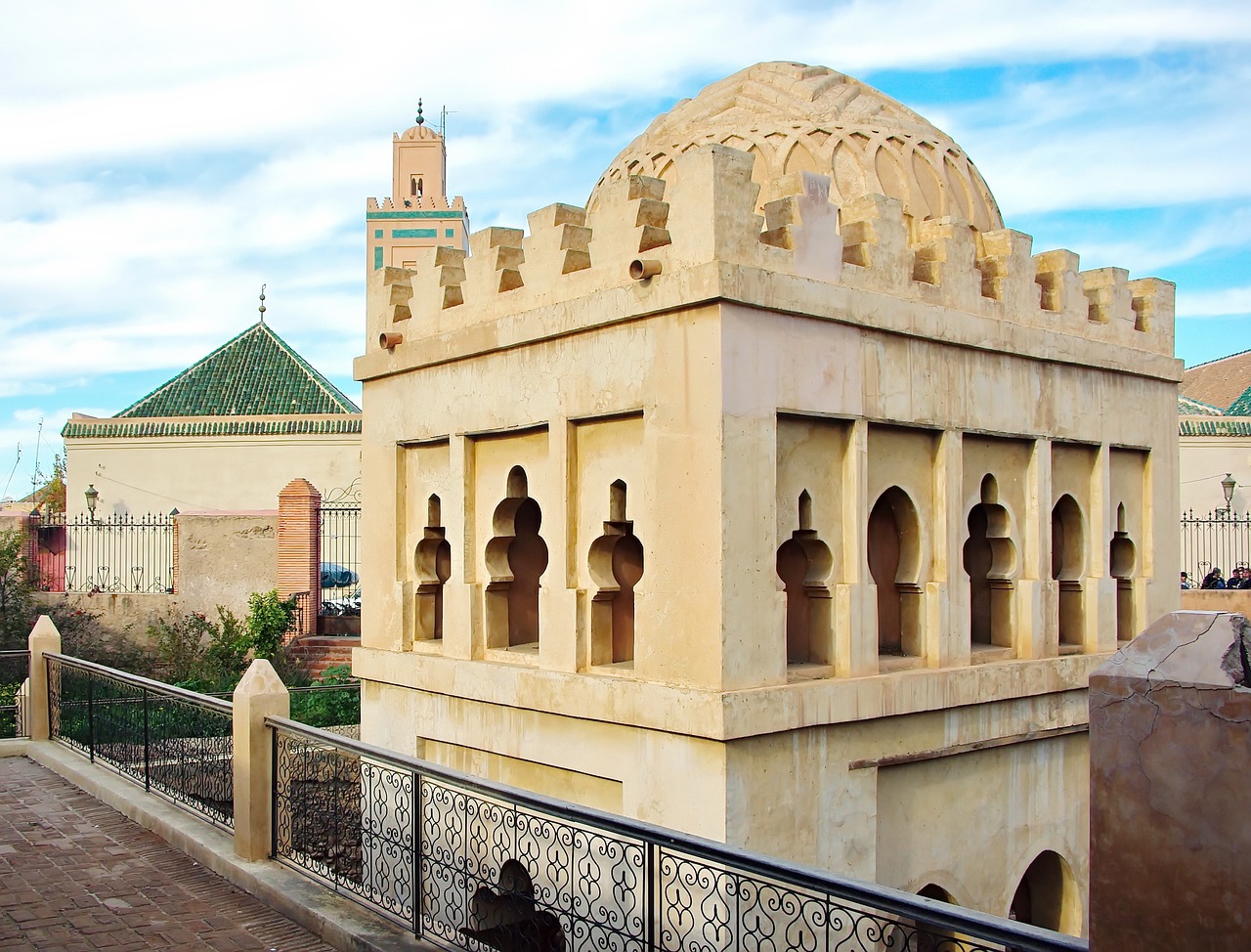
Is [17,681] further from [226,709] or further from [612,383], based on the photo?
[612,383]

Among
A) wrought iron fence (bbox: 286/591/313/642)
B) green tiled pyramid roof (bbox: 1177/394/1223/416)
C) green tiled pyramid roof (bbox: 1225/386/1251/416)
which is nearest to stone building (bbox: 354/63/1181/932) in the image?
wrought iron fence (bbox: 286/591/313/642)

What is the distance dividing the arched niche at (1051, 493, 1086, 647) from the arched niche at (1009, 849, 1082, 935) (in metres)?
1.47

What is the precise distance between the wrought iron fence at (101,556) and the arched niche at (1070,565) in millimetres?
16778

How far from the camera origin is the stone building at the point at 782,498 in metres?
5.88

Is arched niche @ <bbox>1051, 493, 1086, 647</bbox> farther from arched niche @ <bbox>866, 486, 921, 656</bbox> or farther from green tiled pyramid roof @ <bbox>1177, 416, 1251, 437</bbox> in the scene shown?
green tiled pyramid roof @ <bbox>1177, 416, 1251, 437</bbox>

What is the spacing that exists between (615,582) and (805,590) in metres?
1.11

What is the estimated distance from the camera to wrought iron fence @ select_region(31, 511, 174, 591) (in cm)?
2138

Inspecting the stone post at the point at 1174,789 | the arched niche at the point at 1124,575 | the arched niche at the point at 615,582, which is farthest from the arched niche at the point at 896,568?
the stone post at the point at 1174,789

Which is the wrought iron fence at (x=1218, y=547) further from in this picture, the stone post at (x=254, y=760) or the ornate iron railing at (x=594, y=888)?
the stone post at (x=254, y=760)

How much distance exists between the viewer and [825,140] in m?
7.66

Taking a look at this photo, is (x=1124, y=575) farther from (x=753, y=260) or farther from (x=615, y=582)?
(x=753, y=260)

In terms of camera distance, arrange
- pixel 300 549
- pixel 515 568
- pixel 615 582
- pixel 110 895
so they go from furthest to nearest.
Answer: pixel 300 549, pixel 515 568, pixel 110 895, pixel 615 582

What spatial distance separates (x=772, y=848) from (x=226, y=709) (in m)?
4.12

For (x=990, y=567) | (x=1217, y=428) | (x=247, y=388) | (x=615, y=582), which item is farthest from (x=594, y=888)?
(x=247, y=388)
